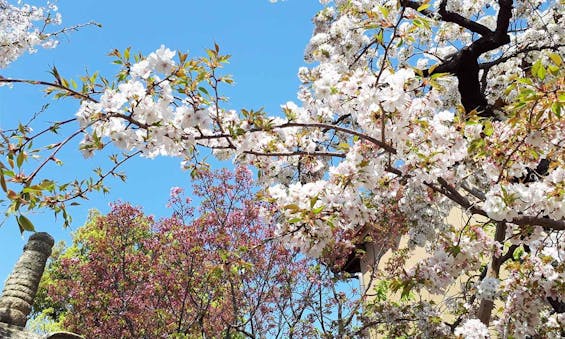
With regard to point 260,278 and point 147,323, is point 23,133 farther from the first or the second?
point 147,323

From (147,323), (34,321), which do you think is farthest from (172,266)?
(34,321)

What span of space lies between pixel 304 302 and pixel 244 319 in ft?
5.18

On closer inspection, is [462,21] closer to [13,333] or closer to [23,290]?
[13,333]

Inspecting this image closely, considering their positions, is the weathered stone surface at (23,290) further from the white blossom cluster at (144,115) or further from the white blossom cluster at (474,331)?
the white blossom cluster at (474,331)

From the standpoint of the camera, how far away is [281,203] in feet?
11.8

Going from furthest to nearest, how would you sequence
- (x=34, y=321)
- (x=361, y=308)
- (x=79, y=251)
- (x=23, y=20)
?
(x=79, y=251) < (x=34, y=321) < (x=361, y=308) < (x=23, y=20)

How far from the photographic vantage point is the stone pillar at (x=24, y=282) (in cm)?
831

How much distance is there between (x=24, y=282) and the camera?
881 cm

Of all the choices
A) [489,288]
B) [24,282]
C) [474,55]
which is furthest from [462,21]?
[24,282]

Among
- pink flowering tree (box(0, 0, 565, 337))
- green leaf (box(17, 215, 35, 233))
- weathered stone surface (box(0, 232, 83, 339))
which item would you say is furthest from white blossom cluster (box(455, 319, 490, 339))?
weathered stone surface (box(0, 232, 83, 339))

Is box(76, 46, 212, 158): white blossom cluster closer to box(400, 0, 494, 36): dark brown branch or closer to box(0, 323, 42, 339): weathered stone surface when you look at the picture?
box(400, 0, 494, 36): dark brown branch

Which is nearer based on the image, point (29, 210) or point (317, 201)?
point (29, 210)

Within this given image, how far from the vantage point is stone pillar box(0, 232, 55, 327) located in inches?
327

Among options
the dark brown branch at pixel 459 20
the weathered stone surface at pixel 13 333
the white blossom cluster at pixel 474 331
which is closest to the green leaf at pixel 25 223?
the white blossom cluster at pixel 474 331
